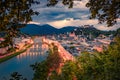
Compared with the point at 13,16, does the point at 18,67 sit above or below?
Answer: below

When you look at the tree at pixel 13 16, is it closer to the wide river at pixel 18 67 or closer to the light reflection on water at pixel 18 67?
the wide river at pixel 18 67

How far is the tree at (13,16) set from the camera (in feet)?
23.4

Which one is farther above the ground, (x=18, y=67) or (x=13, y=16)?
(x=13, y=16)

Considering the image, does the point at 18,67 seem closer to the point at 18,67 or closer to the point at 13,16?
the point at 18,67

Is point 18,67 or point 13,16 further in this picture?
point 18,67

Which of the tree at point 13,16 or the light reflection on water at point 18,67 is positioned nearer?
the tree at point 13,16

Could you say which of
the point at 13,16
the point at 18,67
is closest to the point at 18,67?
the point at 18,67

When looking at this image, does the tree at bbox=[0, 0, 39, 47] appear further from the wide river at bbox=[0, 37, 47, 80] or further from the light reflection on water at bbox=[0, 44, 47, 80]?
the light reflection on water at bbox=[0, 44, 47, 80]

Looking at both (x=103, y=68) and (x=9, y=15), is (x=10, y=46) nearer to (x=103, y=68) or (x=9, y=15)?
(x=9, y=15)

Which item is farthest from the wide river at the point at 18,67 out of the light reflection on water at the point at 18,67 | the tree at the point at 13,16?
the tree at the point at 13,16

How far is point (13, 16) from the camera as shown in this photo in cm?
732

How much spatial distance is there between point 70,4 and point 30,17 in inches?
51.7

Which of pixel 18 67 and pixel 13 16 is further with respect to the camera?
pixel 18 67

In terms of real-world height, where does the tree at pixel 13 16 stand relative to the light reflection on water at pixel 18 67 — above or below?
above
